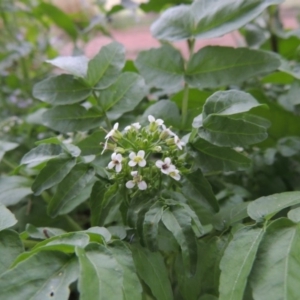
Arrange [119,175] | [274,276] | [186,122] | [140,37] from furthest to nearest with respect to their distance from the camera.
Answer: [140,37], [186,122], [119,175], [274,276]

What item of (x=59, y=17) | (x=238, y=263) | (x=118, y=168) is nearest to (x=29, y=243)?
(x=118, y=168)

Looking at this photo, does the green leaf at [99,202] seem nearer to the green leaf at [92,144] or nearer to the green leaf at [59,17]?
the green leaf at [92,144]

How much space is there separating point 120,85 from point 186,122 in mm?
Result: 101

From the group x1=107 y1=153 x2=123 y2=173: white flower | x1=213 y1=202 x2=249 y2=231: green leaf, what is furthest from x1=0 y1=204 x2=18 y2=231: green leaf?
x1=213 y1=202 x2=249 y2=231: green leaf

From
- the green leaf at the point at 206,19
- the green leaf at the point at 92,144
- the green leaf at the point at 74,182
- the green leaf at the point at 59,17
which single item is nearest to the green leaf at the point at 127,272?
the green leaf at the point at 74,182

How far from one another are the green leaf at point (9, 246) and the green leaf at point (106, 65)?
236 millimetres

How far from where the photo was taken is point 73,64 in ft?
1.99

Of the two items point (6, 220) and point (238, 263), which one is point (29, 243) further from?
point (238, 263)

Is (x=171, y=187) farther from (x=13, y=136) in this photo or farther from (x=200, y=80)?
(x=13, y=136)

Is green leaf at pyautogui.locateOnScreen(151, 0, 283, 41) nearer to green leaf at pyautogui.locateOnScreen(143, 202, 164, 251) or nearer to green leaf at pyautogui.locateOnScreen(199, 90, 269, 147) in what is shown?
green leaf at pyautogui.locateOnScreen(199, 90, 269, 147)

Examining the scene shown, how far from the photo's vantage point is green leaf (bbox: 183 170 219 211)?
50 centimetres

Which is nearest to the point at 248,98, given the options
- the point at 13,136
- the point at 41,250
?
the point at 41,250

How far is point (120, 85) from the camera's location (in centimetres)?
63

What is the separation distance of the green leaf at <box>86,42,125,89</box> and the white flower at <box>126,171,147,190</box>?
0.18 metres
